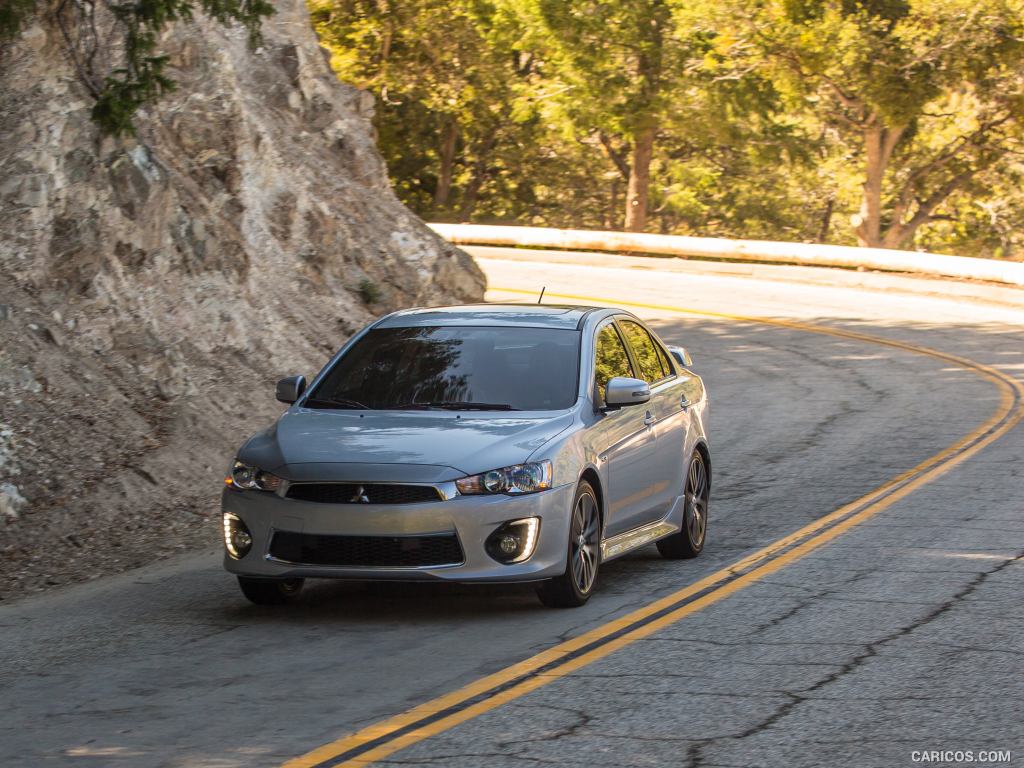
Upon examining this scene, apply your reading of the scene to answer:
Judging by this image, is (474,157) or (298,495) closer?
(298,495)

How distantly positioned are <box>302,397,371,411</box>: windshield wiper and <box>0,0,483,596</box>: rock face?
7.20 ft

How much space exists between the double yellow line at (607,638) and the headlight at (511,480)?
0.83m

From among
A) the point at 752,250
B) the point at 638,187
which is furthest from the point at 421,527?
the point at 638,187

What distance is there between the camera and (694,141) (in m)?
53.6

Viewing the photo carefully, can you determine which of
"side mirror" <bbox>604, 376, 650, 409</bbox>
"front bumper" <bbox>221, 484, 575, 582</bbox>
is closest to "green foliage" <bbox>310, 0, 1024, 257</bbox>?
"side mirror" <bbox>604, 376, 650, 409</bbox>

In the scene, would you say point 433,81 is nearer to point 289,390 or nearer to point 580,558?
point 289,390

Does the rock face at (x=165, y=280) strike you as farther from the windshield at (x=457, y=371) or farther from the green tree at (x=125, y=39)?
the windshield at (x=457, y=371)

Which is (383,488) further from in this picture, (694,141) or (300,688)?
(694,141)

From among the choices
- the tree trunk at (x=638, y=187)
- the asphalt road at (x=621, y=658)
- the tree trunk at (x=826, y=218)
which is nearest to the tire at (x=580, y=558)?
the asphalt road at (x=621, y=658)

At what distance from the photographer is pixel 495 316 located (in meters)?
9.86

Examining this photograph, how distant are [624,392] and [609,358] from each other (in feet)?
Result: 2.73

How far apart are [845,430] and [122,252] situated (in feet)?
25.6

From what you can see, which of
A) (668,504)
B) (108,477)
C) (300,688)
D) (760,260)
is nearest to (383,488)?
(300,688)

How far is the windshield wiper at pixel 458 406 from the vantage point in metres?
8.98
